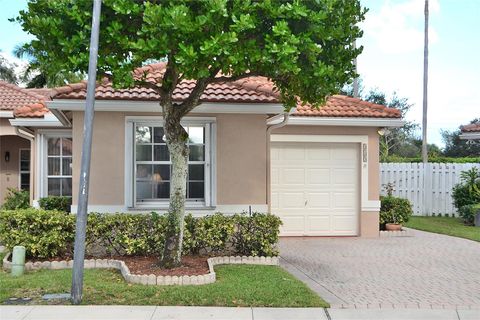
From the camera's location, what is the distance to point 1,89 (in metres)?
17.9

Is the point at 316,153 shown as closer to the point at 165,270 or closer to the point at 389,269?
the point at 389,269

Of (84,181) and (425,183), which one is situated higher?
(84,181)

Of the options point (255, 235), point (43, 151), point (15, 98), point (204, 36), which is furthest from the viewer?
point (15, 98)

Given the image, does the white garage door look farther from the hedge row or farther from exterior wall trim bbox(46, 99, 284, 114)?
the hedge row

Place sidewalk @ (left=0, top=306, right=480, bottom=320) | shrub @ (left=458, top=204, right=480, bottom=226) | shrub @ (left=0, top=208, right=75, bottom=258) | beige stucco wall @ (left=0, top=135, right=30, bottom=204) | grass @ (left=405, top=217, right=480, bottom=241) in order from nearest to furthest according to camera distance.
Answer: sidewalk @ (left=0, top=306, right=480, bottom=320) < shrub @ (left=0, top=208, right=75, bottom=258) < grass @ (left=405, top=217, right=480, bottom=241) < shrub @ (left=458, top=204, right=480, bottom=226) < beige stucco wall @ (left=0, top=135, right=30, bottom=204)

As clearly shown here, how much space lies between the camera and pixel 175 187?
814 centimetres

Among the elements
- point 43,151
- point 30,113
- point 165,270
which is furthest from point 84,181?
point 43,151

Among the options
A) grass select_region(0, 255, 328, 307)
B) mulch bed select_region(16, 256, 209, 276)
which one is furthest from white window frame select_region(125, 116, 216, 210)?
grass select_region(0, 255, 328, 307)

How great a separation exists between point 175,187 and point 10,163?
36.7 feet

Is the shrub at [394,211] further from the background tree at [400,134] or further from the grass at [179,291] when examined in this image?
the background tree at [400,134]

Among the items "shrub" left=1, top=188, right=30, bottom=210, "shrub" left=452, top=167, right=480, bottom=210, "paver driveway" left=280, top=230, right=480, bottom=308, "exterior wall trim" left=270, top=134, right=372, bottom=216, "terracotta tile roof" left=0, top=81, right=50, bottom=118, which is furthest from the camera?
"shrub" left=452, top=167, right=480, bottom=210

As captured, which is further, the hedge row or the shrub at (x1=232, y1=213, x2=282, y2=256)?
the shrub at (x1=232, y1=213, x2=282, y2=256)

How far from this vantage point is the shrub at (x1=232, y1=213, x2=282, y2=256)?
9.05 meters

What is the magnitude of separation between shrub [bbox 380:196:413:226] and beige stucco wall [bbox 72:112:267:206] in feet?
14.3
